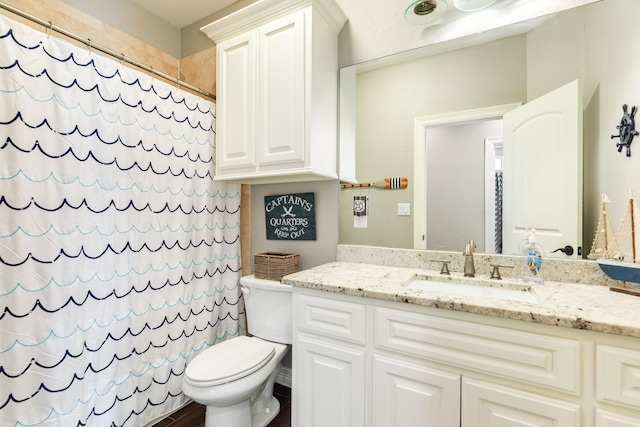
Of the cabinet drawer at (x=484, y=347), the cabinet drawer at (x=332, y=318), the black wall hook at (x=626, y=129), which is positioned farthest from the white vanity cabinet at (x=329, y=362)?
the black wall hook at (x=626, y=129)

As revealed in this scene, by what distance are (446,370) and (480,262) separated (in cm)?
62

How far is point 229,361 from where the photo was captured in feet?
4.74

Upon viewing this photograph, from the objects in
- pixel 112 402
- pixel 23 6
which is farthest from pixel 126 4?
pixel 112 402

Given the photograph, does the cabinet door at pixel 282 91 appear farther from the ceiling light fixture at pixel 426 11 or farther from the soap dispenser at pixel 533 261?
the soap dispenser at pixel 533 261

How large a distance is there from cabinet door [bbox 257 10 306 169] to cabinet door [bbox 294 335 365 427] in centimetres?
94

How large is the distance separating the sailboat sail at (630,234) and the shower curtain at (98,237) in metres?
2.01

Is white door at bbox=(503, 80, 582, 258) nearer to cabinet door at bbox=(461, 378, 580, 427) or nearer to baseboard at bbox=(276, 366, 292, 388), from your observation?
cabinet door at bbox=(461, 378, 580, 427)

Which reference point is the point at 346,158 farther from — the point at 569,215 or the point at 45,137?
the point at 45,137

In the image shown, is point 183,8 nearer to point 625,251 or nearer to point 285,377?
point 285,377

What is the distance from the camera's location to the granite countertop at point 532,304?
0.84 metres

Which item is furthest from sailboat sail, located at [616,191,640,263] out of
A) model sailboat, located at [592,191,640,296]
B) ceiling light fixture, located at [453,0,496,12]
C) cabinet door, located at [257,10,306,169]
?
cabinet door, located at [257,10,306,169]

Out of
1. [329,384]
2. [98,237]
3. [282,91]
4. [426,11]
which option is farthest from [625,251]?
[98,237]

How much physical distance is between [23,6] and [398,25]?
1.98 m

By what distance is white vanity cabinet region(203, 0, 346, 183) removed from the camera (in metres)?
1.59
